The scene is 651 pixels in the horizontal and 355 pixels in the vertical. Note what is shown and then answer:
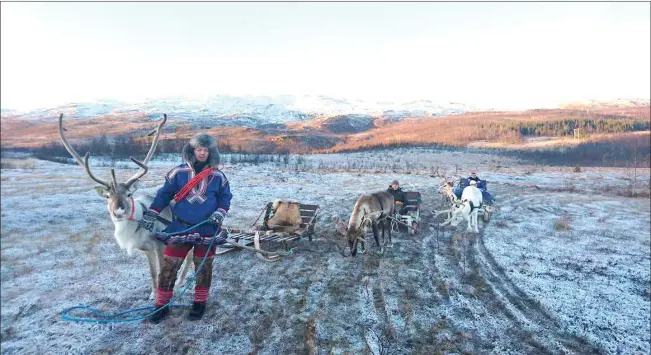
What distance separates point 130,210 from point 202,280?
1.30 metres

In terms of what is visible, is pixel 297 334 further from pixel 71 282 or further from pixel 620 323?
pixel 620 323

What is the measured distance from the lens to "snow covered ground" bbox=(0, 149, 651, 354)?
405 cm

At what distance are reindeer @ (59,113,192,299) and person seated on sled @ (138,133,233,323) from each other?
0.17 metres

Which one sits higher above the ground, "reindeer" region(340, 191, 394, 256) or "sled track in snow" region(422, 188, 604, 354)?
"reindeer" region(340, 191, 394, 256)

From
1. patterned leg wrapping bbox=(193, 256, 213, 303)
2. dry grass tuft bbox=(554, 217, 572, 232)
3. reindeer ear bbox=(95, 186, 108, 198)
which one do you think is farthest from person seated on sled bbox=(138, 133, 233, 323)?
dry grass tuft bbox=(554, 217, 572, 232)

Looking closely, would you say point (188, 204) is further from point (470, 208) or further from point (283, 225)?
point (470, 208)

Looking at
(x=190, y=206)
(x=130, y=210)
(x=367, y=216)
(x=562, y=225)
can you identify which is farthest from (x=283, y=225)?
(x=562, y=225)

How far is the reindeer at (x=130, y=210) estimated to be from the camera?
13.3 feet

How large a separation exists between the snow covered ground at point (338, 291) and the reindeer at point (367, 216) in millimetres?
495

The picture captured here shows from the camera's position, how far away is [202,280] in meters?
4.65

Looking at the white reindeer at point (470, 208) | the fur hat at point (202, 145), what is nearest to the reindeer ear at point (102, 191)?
the fur hat at point (202, 145)

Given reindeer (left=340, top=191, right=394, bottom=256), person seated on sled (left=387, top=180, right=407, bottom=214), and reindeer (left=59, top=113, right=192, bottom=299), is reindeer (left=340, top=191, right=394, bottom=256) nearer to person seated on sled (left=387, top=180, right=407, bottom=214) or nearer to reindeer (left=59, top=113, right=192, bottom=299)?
person seated on sled (left=387, top=180, right=407, bottom=214)

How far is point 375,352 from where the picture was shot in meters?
4.21

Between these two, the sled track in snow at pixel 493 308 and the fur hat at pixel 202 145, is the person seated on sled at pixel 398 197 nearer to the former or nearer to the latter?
the sled track in snow at pixel 493 308
